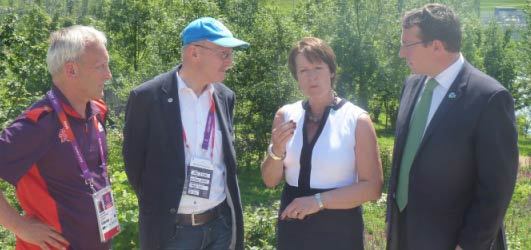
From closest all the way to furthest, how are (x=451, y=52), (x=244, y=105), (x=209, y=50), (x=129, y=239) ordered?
(x=451, y=52), (x=209, y=50), (x=129, y=239), (x=244, y=105)

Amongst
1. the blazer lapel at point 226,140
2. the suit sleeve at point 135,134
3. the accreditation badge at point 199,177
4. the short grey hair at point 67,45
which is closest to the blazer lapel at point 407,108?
the blazer lapel at point 226,140

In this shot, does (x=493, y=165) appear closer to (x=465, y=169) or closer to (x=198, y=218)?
(x=465, y=169)

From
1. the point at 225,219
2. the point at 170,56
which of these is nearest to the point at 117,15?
the point at 170,56

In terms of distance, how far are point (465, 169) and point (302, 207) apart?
0.92 m

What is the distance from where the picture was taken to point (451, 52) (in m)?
3.42

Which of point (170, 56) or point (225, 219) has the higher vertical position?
point (225, 219)

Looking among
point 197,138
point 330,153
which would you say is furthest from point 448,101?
point 197,138

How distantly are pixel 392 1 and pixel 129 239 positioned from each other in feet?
62.4

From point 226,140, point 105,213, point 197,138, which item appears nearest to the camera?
point 105,213

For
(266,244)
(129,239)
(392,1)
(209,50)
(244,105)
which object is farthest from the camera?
(392,1)

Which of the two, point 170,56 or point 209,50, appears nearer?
point 209,50

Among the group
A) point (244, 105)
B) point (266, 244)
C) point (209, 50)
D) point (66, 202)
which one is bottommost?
point (244, 105)

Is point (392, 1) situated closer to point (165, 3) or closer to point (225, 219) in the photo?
point (165, 3)

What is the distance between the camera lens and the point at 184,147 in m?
3.60
